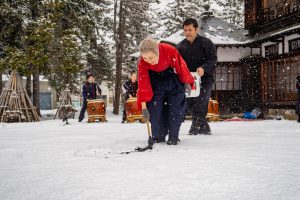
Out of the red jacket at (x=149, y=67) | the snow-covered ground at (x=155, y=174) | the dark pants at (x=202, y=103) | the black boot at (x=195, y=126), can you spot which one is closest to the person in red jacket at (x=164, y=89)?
the red jacket at (x=149, y=67)

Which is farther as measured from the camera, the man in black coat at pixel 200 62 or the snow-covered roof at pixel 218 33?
the snow-covered roof at pixel 218 33

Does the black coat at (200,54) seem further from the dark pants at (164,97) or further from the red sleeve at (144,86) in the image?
the red sleeve at (144,86)

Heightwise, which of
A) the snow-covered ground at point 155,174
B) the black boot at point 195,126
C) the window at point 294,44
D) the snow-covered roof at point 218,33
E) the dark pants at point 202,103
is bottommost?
the snow-covered ground at point 155,174

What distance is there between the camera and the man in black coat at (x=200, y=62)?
6434 mm

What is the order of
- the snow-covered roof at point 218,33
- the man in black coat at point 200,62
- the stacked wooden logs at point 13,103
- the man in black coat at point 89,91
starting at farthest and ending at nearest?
the snow-covered roof at point 218,33, the stacked wooden logs at point 13,103, the man in black coat at point 89,91, the man in black coat at point 200,62

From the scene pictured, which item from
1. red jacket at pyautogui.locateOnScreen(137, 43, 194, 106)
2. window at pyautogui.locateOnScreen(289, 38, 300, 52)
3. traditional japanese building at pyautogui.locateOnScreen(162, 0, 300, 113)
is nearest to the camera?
red jacket at pyautogui.locateOnScreen(137, 43, 194, 106)

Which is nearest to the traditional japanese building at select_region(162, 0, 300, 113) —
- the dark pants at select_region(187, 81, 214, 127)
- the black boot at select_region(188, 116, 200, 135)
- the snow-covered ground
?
the dark pants at select_region(187, 81, 214, 127)

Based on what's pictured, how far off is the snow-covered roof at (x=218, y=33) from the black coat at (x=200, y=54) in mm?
11743

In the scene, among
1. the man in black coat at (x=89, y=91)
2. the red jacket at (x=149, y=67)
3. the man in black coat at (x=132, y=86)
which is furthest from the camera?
the man in black coat at (x=89, y=91)

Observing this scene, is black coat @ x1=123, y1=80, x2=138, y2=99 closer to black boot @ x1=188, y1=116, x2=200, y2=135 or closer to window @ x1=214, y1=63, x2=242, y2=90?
black boot @ x1=188, y1=116, x2=200, y2=135

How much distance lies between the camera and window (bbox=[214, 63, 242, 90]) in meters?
19.2

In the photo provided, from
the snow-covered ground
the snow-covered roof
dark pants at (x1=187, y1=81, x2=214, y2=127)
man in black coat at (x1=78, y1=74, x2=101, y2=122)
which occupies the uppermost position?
the snow-covered roof

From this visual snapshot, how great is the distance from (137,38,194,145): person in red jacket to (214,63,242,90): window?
561 inches

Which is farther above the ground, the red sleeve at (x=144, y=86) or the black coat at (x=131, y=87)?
the black coat at (x=131, y=87)
